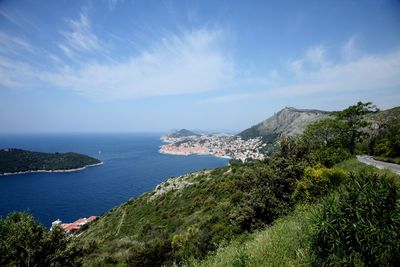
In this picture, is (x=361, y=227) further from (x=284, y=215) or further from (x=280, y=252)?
(x=284, y=215)

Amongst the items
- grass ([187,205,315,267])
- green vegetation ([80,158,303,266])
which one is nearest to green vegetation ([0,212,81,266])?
green vegetation ([80,158,303,266])

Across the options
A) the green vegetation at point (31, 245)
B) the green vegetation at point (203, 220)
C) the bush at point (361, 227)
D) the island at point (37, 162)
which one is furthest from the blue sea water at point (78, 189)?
the bush at point (361, 227)

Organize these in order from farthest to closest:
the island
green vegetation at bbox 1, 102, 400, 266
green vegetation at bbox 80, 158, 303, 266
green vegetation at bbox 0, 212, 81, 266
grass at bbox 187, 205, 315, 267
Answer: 1. the island
2. green vegetation at bbox 80, 158, 303, 266
3. green vegetation at bbox 0, 212, 81, 266
4. grass at bbox 187, 205, 315, 267
5. green vegetation at bbox 1, 102, 400, 266

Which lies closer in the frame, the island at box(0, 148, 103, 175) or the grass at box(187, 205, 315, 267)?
the grass at box(187, 205, 315, 267)

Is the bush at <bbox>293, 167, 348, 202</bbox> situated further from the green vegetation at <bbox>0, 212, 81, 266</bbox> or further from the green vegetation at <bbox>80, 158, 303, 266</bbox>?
the green vegetation at <bbox>0, 212, 81, 266</bbox>

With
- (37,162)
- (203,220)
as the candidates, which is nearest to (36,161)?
(37,162)

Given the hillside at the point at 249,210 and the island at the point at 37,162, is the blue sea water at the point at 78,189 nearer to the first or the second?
the island at the point at 37,162

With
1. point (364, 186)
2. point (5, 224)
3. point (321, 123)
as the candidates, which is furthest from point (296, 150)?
point (5, 224)

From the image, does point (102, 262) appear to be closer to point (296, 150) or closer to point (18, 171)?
point (296, 150)
